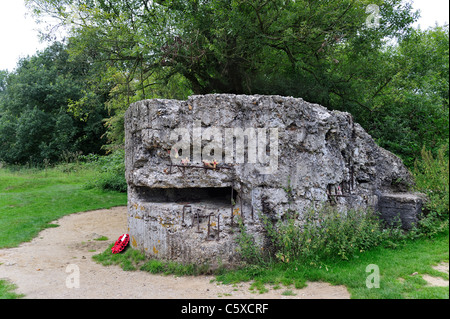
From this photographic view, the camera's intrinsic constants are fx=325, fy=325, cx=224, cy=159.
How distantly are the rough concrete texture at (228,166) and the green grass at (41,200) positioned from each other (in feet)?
10.6

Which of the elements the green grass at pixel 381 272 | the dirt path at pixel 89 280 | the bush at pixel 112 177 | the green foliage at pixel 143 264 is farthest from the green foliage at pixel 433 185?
the bush at pixel 112 177

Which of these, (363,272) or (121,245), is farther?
(121,245)

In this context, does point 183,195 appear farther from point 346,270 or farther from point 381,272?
point 381,272

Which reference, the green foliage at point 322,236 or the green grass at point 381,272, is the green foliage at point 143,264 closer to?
the green grass at point 381,272

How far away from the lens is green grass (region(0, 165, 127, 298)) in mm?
10172

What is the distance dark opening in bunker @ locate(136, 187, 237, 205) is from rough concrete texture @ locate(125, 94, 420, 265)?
0.29 metres

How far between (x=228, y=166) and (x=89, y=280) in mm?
3346

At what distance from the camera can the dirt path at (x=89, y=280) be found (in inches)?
195

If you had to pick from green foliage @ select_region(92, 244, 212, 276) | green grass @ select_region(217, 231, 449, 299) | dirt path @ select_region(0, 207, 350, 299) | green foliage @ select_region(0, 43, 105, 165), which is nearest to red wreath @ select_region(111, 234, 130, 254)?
green foliage @ select_region(92, 244, 212, 276)

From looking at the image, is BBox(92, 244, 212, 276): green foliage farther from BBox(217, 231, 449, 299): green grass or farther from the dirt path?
BBox(217, 231, 449, 299): green grass

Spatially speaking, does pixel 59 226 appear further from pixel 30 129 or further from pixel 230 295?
pixel 30 129

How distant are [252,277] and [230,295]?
30.2 inches

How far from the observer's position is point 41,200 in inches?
547

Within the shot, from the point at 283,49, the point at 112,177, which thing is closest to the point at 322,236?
the point at 283,49
